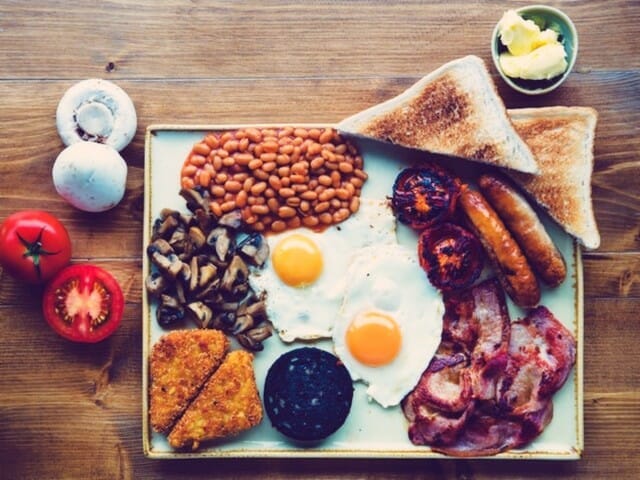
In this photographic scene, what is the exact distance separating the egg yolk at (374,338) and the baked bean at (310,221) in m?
0.39

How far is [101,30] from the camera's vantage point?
3061mm

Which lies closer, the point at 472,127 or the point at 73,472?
the point at 472,127

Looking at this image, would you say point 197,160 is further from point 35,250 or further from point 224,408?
point 224,408

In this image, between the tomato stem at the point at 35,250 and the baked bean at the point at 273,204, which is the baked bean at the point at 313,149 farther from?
the tomato stem at the point at 35,250

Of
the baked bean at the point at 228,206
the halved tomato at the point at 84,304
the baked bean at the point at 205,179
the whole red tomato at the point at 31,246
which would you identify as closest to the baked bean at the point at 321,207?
the baked bean at the point at 228,206

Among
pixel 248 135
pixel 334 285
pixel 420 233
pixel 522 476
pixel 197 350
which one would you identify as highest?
pixel 248 135

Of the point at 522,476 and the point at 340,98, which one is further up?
the point at 340,98

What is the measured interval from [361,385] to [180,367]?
2.29ft

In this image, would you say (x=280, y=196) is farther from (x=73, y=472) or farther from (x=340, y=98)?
(x=73, y=472)

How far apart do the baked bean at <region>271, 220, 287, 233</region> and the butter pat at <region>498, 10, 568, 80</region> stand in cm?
102

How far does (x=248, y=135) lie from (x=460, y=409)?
4.33 feet

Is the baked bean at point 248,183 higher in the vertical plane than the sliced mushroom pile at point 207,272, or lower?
higher

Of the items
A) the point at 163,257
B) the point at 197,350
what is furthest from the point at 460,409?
the point at 163,257

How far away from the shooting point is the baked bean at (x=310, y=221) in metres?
2.93
